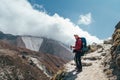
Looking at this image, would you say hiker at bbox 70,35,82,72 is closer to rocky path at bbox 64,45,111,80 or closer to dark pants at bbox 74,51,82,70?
dark pants at bbox 74,51,82,70

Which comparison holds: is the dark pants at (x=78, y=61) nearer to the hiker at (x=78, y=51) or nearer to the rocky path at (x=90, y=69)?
the hiker at (x=78, y=51)

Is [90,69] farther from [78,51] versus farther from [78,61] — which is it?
[78,51]

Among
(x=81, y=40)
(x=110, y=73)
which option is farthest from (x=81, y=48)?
(x=110, y=73)

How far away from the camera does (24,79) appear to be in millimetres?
143000

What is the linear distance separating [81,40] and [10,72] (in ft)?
391

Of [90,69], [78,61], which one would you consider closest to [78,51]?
[78,61]

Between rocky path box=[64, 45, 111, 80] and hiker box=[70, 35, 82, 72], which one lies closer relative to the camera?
rocky path box=[64, 45, 111, 80]

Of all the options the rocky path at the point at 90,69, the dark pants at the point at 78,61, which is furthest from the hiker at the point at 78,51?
the rocky path at the point at 90,69

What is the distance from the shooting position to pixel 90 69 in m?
21.6

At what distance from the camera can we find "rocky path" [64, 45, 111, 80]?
792 inches

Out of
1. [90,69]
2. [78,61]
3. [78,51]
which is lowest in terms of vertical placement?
[90,69]

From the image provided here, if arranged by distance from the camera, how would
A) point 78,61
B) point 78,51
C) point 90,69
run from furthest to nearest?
point 78,51 < point 78,61 < point 90,69

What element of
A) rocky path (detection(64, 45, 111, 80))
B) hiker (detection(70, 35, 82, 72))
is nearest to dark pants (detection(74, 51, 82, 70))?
hiker (detection(70, 35, 82, 72))

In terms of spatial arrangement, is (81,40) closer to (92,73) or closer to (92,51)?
(92,73)
